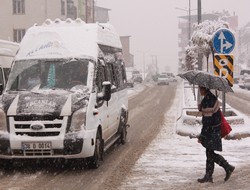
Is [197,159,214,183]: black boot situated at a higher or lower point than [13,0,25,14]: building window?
lower

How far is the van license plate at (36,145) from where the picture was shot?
8.68 meters

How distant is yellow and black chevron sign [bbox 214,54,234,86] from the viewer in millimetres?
12164

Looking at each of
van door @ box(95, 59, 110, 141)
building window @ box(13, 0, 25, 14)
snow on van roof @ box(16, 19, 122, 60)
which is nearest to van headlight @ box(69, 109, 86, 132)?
van door @ box(95, 59, 110, 141)

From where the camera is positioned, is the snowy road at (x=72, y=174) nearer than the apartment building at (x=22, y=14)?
Yes

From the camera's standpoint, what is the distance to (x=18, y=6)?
51688 mm

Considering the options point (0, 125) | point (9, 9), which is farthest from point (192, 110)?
point (9, 9)

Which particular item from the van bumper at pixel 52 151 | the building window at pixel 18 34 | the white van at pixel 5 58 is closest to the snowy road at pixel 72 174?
the van bumper at pixel 52 151

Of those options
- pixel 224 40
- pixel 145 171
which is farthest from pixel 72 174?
pixel 224 40

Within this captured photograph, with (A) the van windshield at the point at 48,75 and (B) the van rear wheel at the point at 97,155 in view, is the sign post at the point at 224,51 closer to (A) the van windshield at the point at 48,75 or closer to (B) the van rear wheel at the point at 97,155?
(A) the van windshield at the point at 48,75

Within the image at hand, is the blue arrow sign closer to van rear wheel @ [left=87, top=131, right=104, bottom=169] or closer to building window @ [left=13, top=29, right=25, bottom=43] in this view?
van rear wheel @ [left=87, top=131, right=104, bottom=169]

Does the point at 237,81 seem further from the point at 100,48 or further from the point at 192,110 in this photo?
the point at 100,48

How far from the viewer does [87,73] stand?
385 inches

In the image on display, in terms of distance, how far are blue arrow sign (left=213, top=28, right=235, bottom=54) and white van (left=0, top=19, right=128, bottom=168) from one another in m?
2.59

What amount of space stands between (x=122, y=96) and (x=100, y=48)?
2.56 metres
